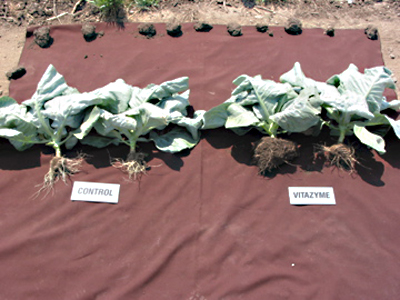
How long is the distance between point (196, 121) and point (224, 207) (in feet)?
2.12

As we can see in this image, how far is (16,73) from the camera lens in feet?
8.57

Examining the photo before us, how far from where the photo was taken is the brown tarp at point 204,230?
1.88 meters

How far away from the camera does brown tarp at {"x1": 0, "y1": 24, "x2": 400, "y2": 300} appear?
188cm

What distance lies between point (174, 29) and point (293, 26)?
110cm

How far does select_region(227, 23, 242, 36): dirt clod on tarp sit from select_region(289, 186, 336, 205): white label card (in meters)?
1.55

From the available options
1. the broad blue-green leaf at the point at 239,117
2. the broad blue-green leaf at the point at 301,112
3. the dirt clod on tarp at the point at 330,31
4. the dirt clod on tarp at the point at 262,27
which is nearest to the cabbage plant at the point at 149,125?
the broad blue-green leaf at the point at 239,117

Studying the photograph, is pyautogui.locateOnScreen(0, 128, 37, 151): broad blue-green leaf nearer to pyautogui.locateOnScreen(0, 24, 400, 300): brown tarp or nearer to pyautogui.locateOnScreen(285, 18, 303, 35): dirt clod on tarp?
pyautogui.locateOnScreen(0, 24, 400, 300): brown tarp

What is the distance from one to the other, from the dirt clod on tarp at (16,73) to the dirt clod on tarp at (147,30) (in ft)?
3.58

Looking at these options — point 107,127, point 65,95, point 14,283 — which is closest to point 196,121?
point 107,127

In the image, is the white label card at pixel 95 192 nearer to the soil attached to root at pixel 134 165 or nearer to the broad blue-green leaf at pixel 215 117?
the soil attached to root at pixel 134 165

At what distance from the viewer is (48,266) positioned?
76.2 inches

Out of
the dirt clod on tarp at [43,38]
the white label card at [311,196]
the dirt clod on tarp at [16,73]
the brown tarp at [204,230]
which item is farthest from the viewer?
the dirt clod on tarp at [43,38]

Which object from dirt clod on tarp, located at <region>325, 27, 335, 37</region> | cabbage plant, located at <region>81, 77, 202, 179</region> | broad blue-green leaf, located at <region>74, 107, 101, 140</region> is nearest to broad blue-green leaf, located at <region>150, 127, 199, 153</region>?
cabbage plant, located at <region>81, 77, 202, 179</region>

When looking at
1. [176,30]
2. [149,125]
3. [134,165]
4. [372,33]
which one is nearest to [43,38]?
[176,30]
